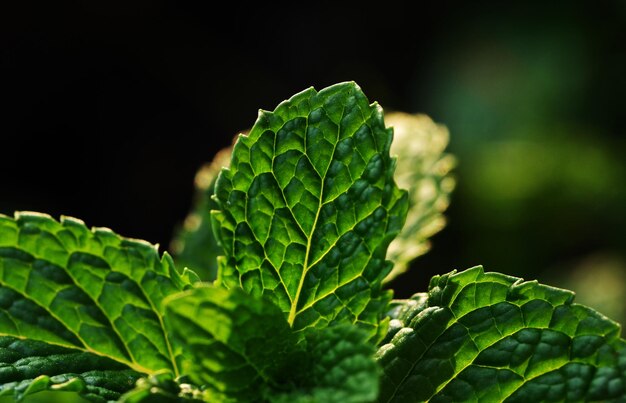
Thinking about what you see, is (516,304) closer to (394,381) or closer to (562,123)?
(394,381)

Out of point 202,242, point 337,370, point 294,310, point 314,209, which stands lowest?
point 337,370

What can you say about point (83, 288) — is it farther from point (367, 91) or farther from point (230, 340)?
point (367, 91)

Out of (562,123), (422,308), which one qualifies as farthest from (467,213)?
(422,308)

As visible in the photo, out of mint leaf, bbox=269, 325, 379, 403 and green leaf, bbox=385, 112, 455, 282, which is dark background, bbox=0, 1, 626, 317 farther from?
mint leaf, bbox=269, 325, 379, 403

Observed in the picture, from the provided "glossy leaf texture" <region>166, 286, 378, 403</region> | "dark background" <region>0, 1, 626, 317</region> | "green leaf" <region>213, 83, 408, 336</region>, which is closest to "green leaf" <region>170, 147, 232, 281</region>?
"green leaf" <region>213, 83, 408, 336</region>

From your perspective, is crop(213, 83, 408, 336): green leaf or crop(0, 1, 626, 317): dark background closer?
crop(213, 83, 408, 336): green leaf

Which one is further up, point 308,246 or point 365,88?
point 365,88

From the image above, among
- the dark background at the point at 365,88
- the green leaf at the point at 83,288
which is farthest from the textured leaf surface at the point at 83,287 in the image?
the dark background at the point at 365,88

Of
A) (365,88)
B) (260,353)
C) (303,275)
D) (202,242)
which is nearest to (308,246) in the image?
(303,275)
